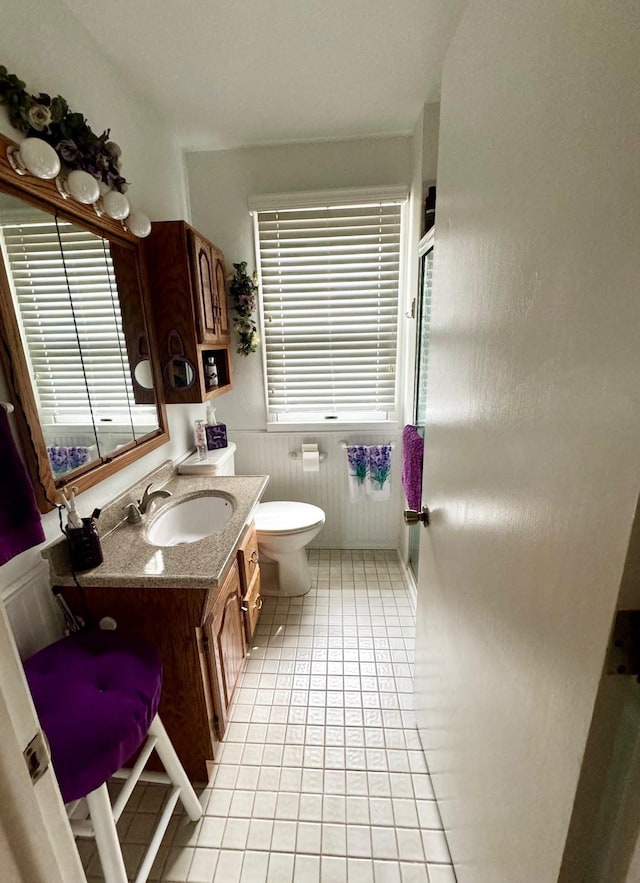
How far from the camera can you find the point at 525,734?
567 mm

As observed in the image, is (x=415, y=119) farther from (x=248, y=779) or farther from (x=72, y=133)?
(x=248, y=779)

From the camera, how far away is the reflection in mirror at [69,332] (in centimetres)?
99

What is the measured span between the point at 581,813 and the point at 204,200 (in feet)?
8.71

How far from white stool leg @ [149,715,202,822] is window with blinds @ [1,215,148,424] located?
92cm

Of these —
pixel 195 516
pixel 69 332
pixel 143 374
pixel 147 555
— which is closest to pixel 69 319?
pixel 69 332

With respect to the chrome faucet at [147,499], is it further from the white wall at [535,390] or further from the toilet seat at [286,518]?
the white wall at [535,390]

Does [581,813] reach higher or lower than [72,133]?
lower

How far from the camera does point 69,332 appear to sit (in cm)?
115

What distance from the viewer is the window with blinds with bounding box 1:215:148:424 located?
39.1 inches

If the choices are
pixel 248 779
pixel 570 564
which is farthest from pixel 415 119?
pixel 248 779

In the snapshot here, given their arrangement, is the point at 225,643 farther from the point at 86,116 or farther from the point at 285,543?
the point at 86,116

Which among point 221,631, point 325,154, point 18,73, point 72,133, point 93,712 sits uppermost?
point 325,154

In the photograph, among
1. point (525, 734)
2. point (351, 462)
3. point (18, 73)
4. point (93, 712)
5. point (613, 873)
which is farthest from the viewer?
point (351, 462)

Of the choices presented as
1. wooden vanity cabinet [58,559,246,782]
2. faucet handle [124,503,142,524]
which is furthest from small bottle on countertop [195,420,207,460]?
wooden vanity cabinet [58,559,246,782]
